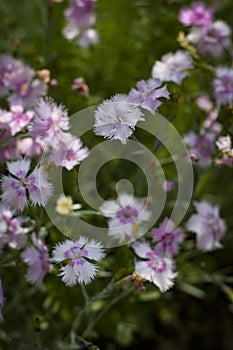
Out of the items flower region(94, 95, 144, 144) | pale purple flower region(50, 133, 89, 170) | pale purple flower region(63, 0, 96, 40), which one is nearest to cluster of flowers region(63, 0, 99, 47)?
pale purple flower region(63, 0, 96, 40)

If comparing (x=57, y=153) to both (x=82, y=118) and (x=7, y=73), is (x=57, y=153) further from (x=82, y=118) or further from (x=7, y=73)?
(x=7, y=73)

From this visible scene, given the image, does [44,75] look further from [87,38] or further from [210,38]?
[210,38]

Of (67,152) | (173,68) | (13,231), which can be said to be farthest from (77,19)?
(13,231)

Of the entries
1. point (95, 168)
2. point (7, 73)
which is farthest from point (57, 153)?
point (7, 73)

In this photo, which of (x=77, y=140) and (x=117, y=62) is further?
(x=117, y=62)

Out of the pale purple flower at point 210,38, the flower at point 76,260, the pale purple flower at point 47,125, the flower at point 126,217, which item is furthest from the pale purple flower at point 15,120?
the pale purple flower at point 210,38

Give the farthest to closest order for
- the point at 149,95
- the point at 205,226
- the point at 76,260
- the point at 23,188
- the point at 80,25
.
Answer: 1. the point at 80,25
2. the point at 205,226
3. the point at 149,95
4. the point at 23,188
5. the point at 76,260
